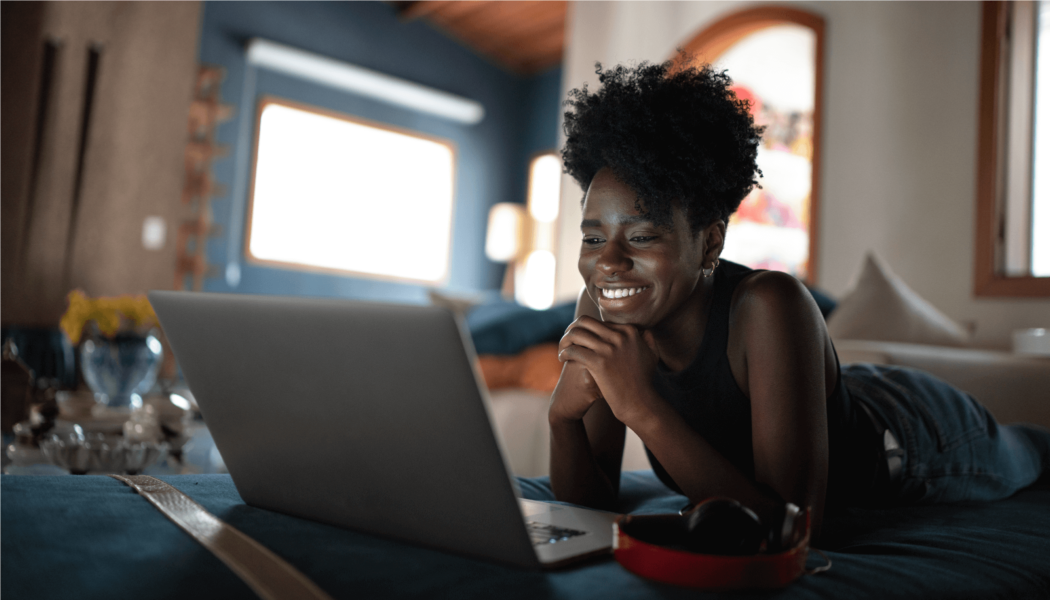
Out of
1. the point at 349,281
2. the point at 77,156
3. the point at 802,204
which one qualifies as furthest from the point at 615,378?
the point at 349,281

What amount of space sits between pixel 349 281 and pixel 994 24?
4.58 meters

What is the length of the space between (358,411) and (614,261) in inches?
17.5

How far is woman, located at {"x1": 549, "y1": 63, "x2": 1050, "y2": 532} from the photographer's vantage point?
855 millimetres

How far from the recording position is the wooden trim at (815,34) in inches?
131

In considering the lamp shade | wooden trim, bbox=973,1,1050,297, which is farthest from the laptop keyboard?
the lamp shade

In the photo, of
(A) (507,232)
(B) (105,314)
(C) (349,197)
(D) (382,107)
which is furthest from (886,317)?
(D) (382,107)

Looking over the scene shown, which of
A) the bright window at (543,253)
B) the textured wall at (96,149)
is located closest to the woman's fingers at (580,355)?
the textured wall at (96,149)

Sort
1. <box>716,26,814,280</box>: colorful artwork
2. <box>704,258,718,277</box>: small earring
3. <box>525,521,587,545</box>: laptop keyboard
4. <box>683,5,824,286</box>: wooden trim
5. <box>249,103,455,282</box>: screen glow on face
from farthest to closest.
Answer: <box>249,103,455,282</box>: screen glow on face → <box>716,26,814,280</box>: colorful artwork → <box>683,5,824,286</box>: wooden trim → <box>704,258,718,277</box>: small earring → <box>525,521,587,545</box>: laptop keyboard

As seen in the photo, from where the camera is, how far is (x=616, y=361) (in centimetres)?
87

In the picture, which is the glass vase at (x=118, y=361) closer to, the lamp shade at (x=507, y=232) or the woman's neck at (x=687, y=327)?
the woman's neck at (x=687, y=327)

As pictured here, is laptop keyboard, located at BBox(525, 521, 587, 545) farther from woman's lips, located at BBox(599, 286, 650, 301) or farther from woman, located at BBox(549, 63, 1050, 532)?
woman's lips, located at BBox(599, 286, 650, 301)

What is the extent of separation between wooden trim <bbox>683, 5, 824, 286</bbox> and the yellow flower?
240 centimetres

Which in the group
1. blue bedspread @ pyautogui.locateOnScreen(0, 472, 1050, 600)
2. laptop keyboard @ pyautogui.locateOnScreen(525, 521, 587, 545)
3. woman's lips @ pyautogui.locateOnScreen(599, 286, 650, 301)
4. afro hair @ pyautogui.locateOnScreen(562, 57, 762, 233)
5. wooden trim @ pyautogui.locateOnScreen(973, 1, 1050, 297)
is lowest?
blue bedspread @ pyautogui.locateOnScreen(0, 472, 1050, 600)

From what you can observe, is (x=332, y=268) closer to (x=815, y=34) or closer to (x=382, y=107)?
(x=382, y=107)
